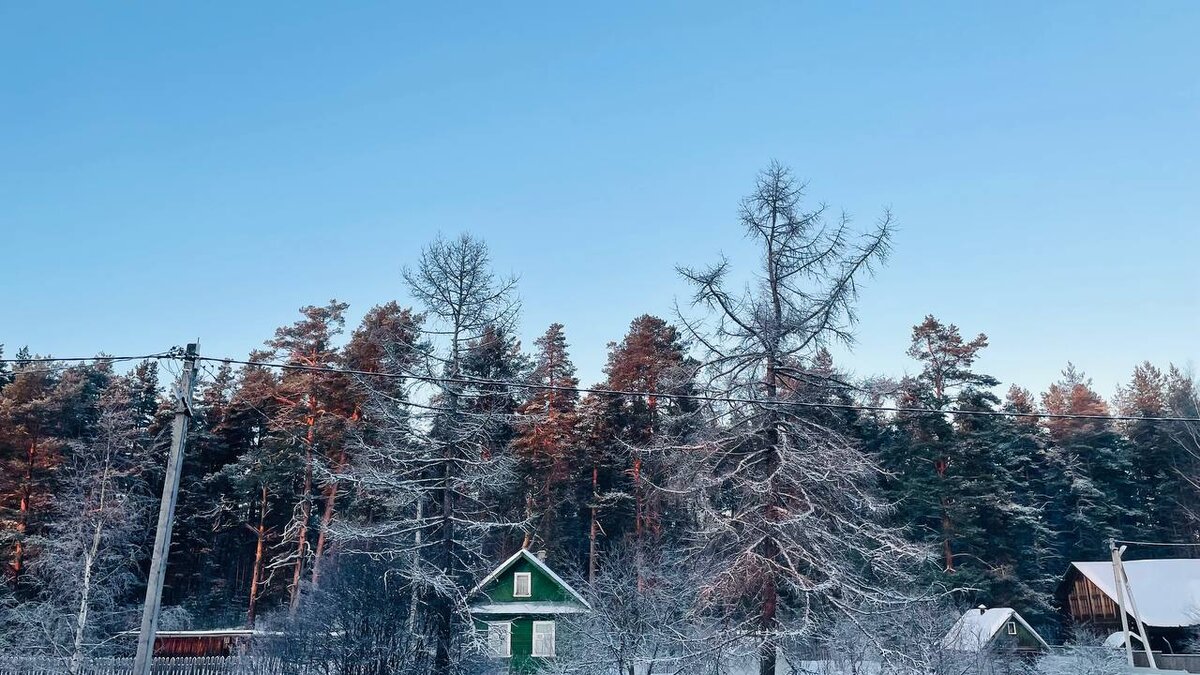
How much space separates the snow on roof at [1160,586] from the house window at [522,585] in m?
24.9

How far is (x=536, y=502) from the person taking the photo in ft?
117

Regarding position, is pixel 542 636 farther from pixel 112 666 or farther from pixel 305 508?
pixel 112 666

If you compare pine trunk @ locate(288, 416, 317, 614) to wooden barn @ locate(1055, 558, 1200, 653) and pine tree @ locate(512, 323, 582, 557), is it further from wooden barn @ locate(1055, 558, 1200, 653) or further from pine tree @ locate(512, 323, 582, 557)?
wooden barn @ locate(1055, 558, 1200, 653)

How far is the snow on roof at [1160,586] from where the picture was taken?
3234 centimetres

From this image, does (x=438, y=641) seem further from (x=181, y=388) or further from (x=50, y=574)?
(x=50, y=574)

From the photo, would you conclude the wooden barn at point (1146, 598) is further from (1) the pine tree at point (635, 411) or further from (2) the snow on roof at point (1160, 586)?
(1) the pine tree at point (635, 411)

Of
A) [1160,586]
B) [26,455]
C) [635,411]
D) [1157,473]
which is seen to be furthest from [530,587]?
[1157,473]

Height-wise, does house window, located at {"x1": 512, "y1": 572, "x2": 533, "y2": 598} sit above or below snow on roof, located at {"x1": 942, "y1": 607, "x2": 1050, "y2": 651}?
above

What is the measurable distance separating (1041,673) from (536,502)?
20.9 m

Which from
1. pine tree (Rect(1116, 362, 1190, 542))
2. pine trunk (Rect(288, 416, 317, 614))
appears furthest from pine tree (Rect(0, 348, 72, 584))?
pine tree (Rect(1116, 362, 1190, 542))

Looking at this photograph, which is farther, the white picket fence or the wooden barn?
the wooden barn

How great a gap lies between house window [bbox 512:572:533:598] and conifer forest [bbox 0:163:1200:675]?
2061 mm

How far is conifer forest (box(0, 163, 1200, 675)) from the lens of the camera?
523 inches

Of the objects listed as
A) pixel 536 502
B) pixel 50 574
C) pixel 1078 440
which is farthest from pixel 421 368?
pixel 1078 440
